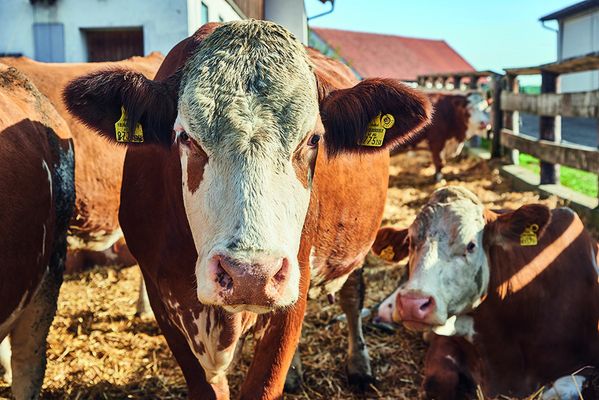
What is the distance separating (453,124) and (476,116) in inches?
34.5

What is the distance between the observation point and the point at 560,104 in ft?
25.4

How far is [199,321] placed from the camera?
2.71 meters

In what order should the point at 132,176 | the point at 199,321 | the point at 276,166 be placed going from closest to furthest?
the point at 276,166 < the point at 199,321 < the point at 132,176

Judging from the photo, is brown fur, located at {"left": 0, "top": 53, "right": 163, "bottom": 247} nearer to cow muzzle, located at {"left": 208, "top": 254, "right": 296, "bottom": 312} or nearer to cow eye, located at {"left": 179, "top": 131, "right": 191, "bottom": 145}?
cow eye, located at {"left": 179, "top": 131, "right": 191, "bottom": 145}

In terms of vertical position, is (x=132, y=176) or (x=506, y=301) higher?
(x=132, y=176)

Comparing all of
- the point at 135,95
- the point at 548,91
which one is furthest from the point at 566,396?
the point at 548,91

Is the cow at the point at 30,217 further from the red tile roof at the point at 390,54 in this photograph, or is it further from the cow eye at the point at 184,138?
the red tile roof at the point at 390,54

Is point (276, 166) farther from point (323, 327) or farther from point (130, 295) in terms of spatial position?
point (130, 295)

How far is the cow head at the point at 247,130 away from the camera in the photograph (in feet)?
6.32

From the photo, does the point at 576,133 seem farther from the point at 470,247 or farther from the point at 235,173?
the point at 235,173

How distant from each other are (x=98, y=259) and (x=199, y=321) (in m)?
4.04

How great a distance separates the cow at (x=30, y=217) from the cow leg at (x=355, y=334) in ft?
5.74

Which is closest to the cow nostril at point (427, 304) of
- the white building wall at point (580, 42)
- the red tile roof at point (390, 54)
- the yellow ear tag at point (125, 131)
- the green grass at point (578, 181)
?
the yellow ear tag at point (125, 131)

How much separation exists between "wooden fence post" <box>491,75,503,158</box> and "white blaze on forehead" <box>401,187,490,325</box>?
8.55 meters
